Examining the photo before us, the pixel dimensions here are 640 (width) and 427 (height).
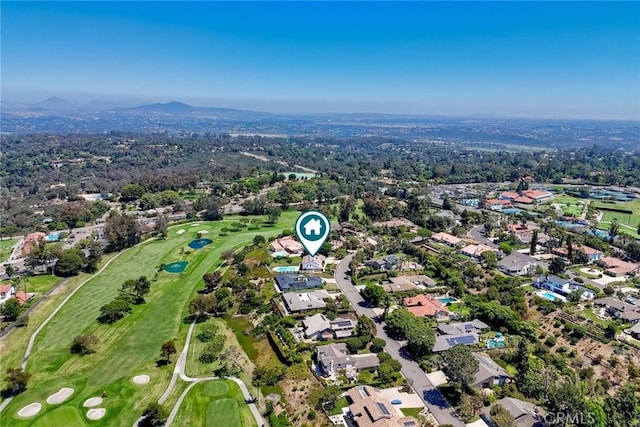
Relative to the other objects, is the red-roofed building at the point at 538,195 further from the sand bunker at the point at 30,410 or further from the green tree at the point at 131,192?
the sand bunker at the point at 30,410

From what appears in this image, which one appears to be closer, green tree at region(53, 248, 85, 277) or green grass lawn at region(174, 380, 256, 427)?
green grass lawn at region(174, 380, 256, 427)

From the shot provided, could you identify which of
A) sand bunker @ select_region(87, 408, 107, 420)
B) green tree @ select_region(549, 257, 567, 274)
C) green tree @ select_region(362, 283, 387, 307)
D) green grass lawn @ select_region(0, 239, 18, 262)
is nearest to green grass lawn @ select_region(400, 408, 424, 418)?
green tree @ select_region(362, 283, 387, 307)

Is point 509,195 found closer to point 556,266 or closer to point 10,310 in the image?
point 556,266

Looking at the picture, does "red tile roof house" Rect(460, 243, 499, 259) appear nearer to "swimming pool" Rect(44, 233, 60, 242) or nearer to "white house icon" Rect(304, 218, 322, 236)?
"white house icon" Rect(304, 218, 322, 236)

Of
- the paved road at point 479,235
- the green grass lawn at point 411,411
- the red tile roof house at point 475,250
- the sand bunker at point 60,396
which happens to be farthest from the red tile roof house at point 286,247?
the green grass lawn at point 411,411

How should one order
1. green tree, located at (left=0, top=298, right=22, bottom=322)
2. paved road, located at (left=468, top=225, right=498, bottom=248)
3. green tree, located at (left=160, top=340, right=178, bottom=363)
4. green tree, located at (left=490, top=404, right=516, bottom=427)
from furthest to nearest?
paved road, located at (left=468, top=225, right=498, bottom=248) → green tree, located at (left=0, top=298, right=22, bottom=322) → green tree, located at (left=160, top=340, right=178, bottom=363) → green tree, located at (left=490, top=404, right=516, bottom=427)

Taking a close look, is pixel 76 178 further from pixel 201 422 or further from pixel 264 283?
pixel 201 422

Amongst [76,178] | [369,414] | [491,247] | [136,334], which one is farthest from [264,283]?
[76,178]

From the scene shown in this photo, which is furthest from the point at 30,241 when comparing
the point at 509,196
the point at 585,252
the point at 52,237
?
the point at 509,196
